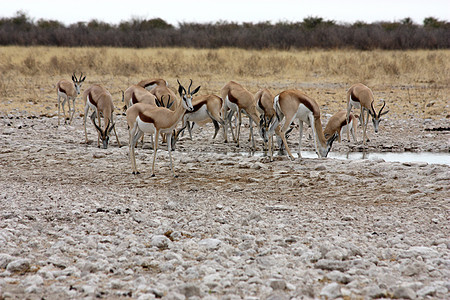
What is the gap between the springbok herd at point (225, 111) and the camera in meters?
7.73

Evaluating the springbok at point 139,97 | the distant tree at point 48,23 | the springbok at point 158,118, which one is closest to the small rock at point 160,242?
the springbok at point 158,118

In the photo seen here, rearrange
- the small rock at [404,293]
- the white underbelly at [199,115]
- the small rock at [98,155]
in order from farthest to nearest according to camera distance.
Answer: the white underbelly at [199,115] → the small rock at [98,155] → the small rock at [404,293]

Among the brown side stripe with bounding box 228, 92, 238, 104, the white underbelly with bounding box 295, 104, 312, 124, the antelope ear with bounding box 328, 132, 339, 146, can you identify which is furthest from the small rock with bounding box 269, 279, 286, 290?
the brown side stripe with bounding box 228, 92, 238, 104

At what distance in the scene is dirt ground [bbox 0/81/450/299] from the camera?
3439 mm

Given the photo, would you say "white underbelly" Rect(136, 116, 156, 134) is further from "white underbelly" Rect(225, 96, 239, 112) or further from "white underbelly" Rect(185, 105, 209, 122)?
"white underbelly" Rect(225, 96, 239, 112)

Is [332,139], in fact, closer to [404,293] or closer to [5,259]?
[404,293]

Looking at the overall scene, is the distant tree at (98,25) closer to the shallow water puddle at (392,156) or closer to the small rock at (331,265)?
the shallow water puddle at (392,156)

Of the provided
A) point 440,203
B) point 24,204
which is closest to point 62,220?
point 24,204

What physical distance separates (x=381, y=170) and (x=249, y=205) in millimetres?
2450

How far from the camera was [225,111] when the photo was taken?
36.5 ft

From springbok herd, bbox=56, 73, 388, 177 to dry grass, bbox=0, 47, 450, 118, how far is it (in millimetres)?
3533

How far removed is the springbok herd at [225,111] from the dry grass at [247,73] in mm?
3533

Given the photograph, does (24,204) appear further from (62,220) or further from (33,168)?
(33,168)

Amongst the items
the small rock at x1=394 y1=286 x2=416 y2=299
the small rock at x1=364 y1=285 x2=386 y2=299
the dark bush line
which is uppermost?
the dark bush line
